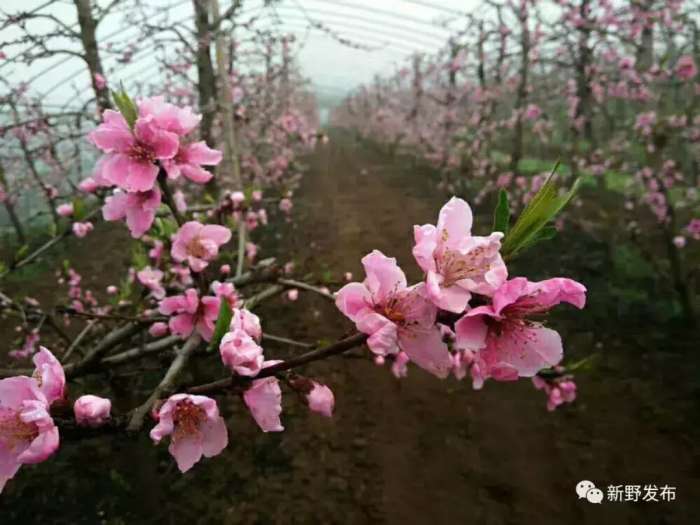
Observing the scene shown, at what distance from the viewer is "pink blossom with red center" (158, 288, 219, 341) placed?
4.16 ft

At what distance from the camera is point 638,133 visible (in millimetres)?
5602

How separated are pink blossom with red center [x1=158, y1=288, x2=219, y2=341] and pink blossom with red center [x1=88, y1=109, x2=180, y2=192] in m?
0.32

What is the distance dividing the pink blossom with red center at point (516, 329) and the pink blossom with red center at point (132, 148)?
2.21 feet

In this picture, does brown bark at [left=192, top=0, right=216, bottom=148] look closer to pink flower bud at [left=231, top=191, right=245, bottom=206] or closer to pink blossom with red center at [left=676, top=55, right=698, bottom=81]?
pink flower bud at [left=231, top=191, right=245, bottom=206]

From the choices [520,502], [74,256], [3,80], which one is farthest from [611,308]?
[74,256]

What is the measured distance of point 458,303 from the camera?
68 centimetres

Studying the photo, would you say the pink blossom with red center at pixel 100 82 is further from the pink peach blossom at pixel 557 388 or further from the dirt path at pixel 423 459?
the pink peach blossom at pixel 557 388

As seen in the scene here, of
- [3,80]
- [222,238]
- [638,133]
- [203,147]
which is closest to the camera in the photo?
[203,147]

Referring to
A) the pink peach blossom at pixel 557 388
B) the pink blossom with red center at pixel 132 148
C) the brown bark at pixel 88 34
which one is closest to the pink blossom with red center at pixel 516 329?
the pink blossom with red center at pixel 132 148

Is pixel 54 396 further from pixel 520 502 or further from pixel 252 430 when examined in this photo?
pixel 252 430

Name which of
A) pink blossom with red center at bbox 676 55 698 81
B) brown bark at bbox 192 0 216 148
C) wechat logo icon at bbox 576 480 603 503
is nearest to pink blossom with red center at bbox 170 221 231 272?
wechat logo icon at bbox 576 480 603 503

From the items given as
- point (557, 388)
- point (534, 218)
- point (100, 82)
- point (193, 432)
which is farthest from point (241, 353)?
point (100, 82)

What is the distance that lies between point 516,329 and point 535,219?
16 centimetres

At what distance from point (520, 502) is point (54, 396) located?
10.3ft
